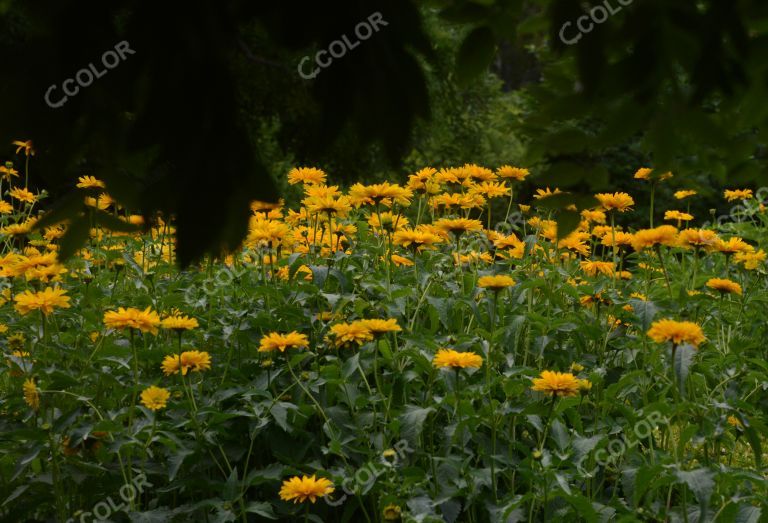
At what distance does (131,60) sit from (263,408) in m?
1.61

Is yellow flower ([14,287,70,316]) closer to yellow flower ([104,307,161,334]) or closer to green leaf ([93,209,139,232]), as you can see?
yellow flower ([104,307,161,334])

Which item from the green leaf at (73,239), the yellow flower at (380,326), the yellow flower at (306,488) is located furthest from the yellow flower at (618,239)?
the green leaf at (73,239)

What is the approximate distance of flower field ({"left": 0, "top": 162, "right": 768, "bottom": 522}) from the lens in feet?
8.14

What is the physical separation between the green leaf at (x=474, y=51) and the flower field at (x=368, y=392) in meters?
0.88

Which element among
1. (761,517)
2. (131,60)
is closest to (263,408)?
(761,517)

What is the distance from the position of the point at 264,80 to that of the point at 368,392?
179 cm

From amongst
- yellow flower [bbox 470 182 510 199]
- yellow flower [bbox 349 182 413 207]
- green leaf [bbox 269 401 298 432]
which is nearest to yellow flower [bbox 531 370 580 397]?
green leaf [bbox 269 401 298 432]

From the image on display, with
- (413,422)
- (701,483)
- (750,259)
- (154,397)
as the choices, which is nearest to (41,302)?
(154,397)

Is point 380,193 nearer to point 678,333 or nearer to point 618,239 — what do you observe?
point 618,239

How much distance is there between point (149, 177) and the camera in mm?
1281

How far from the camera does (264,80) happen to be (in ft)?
4.28

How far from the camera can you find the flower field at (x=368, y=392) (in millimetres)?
2482

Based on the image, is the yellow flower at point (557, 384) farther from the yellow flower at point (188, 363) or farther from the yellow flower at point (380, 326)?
the yellow flower at point (188, 363)

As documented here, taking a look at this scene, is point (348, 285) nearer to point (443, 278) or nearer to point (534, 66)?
point (443, 278)
